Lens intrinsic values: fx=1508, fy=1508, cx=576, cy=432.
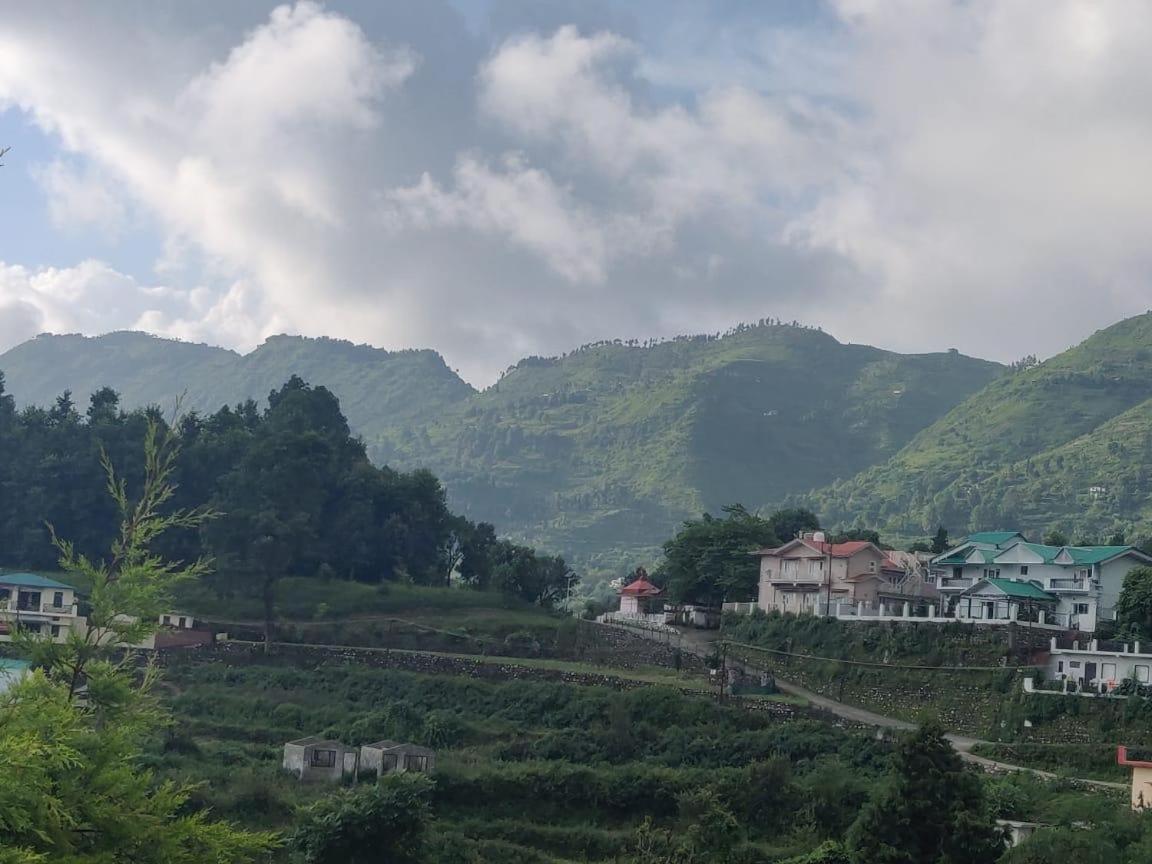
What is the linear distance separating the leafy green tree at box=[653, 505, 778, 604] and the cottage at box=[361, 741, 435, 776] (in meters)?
20.4

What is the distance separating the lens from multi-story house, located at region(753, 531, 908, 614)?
173ft

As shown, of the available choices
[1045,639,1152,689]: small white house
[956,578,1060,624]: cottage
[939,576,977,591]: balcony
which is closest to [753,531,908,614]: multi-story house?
[939,576,977,591]: balcony

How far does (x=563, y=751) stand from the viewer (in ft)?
137

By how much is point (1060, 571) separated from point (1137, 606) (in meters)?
5.66

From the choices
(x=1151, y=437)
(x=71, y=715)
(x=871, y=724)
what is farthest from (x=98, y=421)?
(x=1151, y=437)

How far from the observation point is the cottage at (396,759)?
39094 millimetres

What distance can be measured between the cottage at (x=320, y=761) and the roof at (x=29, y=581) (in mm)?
18445

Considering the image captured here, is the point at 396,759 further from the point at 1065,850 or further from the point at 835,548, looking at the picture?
the point at 835,548

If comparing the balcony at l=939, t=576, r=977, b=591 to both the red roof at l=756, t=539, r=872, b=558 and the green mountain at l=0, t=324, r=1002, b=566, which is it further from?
the green mountain at l=0, t=324, r=1002, b=566

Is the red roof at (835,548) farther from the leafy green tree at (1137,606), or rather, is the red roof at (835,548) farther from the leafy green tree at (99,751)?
the leafy green tree at (99,751)

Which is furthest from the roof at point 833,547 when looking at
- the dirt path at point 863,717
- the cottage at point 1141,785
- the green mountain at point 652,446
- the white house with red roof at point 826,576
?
the green mountain at point 652,446

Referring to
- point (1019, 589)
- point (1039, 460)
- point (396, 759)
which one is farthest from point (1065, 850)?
point (1039, 460)

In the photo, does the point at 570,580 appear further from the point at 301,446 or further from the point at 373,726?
the point at 373,726

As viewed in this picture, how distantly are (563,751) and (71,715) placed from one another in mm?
30621
